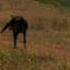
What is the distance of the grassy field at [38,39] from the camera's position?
1124 centimetres

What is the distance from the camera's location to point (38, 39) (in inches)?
782

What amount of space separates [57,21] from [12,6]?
5.85 m

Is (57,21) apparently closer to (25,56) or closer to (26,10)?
(26,10)

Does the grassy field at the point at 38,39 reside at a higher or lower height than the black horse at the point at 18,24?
lower

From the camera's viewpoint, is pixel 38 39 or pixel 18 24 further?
pixel 38 39

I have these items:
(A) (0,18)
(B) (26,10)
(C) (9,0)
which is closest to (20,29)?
(A) (0,18)

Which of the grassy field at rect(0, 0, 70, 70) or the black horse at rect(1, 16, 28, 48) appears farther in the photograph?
the black horse at rect(1, 16, 28, 48)

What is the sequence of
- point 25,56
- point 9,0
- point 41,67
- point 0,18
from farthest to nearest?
point 9,0
point 0,18
point 25,56
point 41,67

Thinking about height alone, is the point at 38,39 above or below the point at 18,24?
below

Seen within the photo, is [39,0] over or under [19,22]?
under

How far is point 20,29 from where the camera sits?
48.9ft

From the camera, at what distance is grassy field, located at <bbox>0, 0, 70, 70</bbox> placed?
11.2m

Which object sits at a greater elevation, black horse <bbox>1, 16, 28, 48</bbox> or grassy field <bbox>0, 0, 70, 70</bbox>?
black horse <bbox>1, 16, 28, 48</bbox>

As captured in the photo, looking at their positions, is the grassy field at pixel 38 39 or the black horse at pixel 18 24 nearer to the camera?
the grassy field at pixel 38 39
